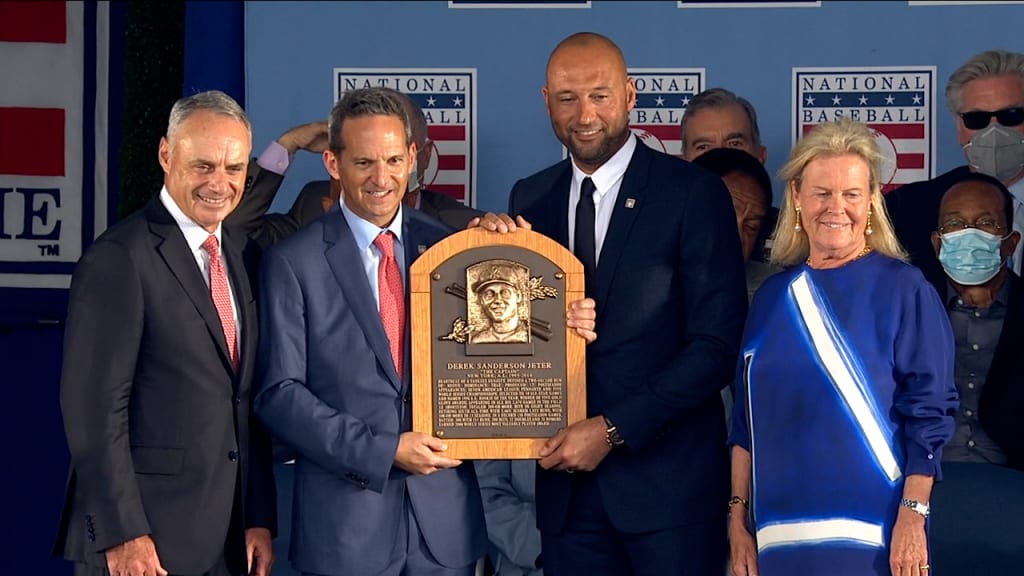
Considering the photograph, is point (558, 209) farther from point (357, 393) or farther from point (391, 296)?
point (357, 393)

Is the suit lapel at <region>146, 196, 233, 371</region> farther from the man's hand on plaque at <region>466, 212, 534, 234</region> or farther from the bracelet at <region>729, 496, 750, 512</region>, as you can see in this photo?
the bracelet at <region>729, 496, 750, 512</region>

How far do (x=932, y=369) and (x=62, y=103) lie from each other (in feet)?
14.5

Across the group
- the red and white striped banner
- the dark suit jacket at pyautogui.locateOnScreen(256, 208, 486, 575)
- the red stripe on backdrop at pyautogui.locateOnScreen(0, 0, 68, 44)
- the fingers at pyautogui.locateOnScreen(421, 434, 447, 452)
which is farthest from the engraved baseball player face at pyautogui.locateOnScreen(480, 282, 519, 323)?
the red stripe on backdrop at pyautogui.locateOnScreen(0, 0, 68, 44)

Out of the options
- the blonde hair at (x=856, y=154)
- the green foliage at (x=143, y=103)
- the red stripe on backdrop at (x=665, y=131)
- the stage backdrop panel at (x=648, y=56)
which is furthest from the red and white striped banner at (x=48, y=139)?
the blonde hair at (x=856, y=154)

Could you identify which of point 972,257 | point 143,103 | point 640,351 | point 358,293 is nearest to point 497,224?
point 358,293

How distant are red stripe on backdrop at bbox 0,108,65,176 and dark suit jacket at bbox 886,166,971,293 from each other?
12.1ft

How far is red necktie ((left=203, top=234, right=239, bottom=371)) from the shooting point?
378 cm

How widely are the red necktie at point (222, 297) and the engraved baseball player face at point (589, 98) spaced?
1.01 metres

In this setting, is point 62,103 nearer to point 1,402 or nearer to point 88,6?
point 88,6

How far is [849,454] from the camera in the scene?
348 centimetres

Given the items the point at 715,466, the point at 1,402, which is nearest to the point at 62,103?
the point at 1,402

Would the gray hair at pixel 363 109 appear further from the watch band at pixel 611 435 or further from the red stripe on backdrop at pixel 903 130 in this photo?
the red stripe on backdrop at pixel 903 130

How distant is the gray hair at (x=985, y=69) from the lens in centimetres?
526

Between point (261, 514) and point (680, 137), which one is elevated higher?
point (680, 137)
